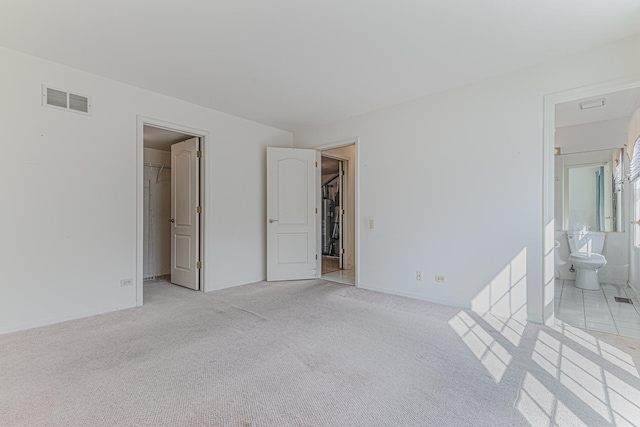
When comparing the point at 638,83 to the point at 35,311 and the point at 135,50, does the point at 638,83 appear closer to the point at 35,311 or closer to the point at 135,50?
the point at 135,50

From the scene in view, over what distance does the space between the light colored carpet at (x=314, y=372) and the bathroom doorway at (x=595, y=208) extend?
1679mm

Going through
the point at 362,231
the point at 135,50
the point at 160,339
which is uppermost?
the point at 135,50

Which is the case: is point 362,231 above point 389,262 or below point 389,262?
above

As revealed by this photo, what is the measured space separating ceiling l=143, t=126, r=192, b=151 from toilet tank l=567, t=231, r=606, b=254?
5726 mm

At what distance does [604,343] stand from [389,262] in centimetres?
207

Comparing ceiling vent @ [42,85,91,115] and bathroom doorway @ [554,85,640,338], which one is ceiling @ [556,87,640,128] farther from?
ceiling vent @ [42,85,91,115]

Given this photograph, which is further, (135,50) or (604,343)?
(135,50)

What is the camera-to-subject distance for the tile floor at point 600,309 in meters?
2.75

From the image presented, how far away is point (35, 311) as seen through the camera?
2.71m

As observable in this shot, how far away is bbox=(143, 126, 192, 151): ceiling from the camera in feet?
13.8

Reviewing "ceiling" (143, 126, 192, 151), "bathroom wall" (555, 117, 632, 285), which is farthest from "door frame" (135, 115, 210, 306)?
"bathroom wall" (555, 117, 632, 285)

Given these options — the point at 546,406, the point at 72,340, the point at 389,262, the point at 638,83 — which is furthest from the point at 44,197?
the point at 638,83

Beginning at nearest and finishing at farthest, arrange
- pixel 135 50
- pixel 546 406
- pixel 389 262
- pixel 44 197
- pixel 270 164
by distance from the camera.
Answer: pixel 546 406 < pixel 135 50 < pixel 44 197 < pixel 389 262 < pixel 270 164

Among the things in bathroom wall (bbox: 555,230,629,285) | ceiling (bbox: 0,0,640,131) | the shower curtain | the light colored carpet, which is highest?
ceiling (bbox: 0,0,640,131)
